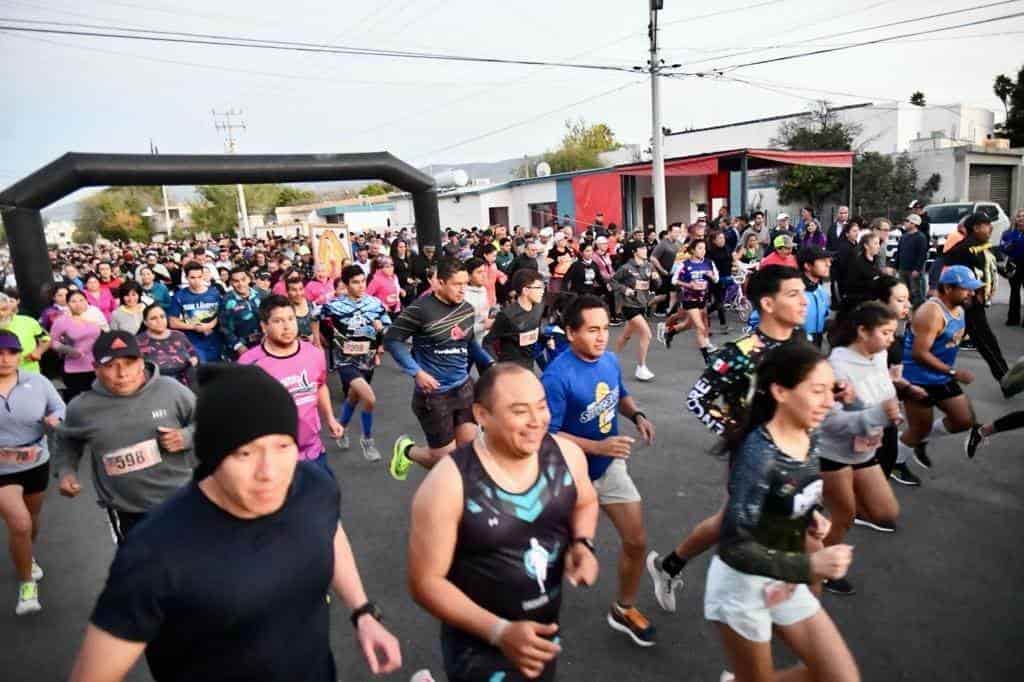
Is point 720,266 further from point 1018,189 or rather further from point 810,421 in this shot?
point 1018,189

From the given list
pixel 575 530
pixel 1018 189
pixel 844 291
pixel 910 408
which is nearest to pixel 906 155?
pixel 1018 189

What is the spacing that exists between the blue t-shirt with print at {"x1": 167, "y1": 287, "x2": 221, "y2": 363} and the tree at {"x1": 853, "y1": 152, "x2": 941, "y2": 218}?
27.7 metres

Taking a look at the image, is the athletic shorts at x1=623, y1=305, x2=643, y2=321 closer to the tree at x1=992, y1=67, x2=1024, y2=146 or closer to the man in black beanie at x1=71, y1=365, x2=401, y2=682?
the man in black beanie at x1=71, y1=365, x2=401, y2=682

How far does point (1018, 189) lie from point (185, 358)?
3924cm

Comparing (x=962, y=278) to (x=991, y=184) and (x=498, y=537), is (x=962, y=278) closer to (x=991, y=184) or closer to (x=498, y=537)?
(x=498, y=537)

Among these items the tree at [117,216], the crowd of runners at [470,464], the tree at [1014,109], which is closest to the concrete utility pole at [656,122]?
the crowd of runners at [470,464]

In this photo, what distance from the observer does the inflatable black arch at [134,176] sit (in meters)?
10.0

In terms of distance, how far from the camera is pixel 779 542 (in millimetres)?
2566

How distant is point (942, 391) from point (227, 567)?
210 inches

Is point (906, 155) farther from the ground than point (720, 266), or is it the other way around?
point (906, 155)

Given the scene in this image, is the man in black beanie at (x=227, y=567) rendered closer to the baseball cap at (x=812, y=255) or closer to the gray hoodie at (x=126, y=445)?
the gray hoodie at (x=126, y=445)

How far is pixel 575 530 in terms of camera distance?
2330 mm

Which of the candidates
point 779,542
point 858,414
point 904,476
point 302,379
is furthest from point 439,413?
point 904,476

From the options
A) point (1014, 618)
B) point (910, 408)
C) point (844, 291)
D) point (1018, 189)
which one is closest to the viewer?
point (1014, 618)
